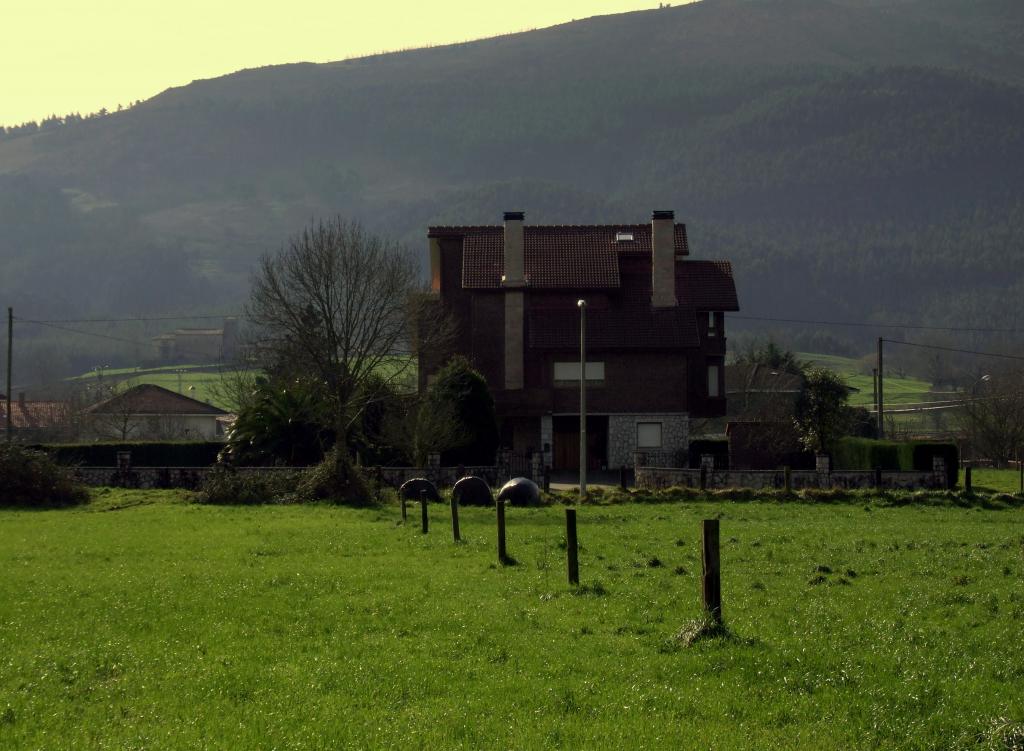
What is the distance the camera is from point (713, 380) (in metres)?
59.0

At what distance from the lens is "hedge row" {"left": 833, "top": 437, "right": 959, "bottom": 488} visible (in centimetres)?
4297

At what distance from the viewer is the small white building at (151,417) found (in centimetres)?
8300

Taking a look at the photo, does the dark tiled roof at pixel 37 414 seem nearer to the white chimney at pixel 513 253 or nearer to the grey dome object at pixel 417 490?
the white chimney at pixel 513 253

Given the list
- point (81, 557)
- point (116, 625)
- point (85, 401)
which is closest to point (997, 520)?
point (81, 557)

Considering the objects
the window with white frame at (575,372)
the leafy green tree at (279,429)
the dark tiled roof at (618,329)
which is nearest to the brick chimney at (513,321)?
the dark tiled roof at (618,329)

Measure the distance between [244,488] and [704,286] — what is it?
27218 millimetres

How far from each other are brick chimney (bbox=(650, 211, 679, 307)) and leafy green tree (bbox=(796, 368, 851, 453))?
760 cm

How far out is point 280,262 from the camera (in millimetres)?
47062

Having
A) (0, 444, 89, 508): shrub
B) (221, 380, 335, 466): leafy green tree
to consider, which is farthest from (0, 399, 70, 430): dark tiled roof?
(0, 444, 89, 508): shrub

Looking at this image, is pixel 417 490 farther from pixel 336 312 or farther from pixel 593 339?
pixel 593 339

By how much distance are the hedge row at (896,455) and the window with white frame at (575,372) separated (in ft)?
34.8

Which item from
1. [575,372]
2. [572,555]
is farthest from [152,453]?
[572,555]

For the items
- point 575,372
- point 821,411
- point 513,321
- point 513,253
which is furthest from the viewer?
point 513,253

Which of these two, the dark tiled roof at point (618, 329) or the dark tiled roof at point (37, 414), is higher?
the dark tiled roof at point (618, 329)
